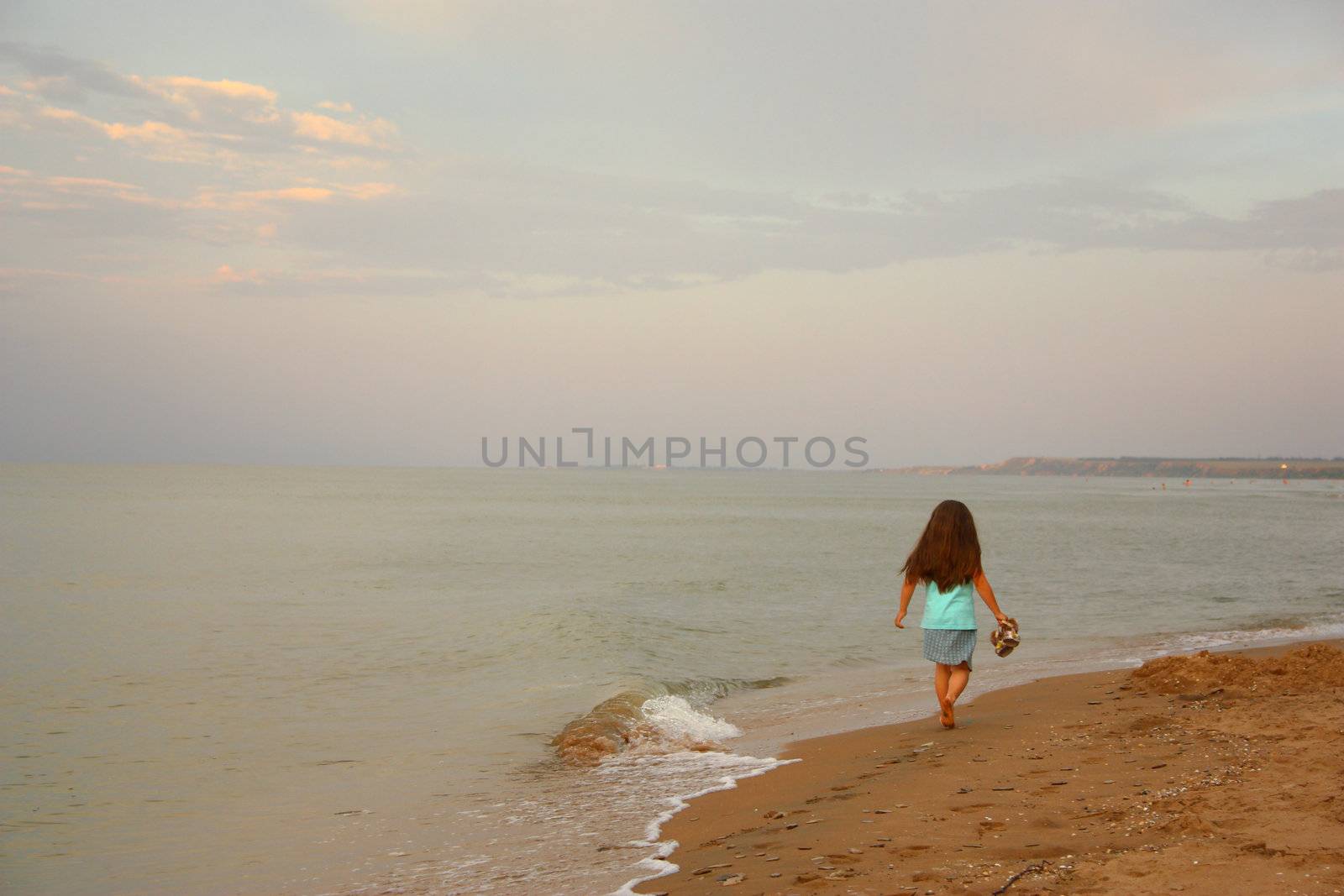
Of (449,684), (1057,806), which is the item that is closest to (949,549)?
(1057,806)

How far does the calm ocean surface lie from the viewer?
6.64m

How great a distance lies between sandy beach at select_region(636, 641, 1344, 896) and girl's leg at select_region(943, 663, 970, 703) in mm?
344

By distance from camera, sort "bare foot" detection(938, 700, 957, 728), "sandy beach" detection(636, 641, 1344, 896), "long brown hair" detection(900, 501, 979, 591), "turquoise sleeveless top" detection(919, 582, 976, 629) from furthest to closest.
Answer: "bare foot" detection(938, 700, 957, 728)
"turquoise sleeveless top" detection(919, 582, 976, 629)
"long brown hair" detection(900, 501, 979, 591)
"sandy beach" detection(636, 641, 1344, 896)

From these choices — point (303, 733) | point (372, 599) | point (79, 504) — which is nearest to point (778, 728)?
point (303, 733)

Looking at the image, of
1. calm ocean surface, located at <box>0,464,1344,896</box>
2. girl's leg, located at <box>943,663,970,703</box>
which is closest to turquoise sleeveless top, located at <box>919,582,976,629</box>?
girl's leg, located at <box>943,663,970,703</box>

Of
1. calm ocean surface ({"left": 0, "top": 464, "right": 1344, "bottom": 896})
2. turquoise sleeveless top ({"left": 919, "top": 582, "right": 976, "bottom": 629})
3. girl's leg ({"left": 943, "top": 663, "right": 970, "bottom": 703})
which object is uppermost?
turquoise sleeveless top ({"left": 919, "top": 582, "right": 976, "bottom": 629})

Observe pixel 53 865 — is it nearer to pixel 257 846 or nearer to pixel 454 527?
pixel 257 846

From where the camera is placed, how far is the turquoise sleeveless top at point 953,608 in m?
8.09

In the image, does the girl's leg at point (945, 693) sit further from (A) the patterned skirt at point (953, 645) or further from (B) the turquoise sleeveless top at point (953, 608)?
(B) the turquoise sleeveless top at point (953, 608)

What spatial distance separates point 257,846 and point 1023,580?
23.9 m

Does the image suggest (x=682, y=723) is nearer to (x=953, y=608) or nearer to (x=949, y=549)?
(x=953, y=608)

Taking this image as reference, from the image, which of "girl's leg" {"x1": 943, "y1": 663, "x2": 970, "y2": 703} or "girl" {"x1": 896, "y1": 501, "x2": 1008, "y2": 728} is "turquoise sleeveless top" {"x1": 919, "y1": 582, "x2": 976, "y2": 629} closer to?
"girl" {"x1": 896, "y1": 501, "x2": 1008, "y2": 728}

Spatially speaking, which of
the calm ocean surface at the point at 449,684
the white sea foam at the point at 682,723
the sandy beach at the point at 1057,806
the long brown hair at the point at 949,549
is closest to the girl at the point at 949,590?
the long brown hair at the point at 949,549

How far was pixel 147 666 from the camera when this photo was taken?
13.9 metres
